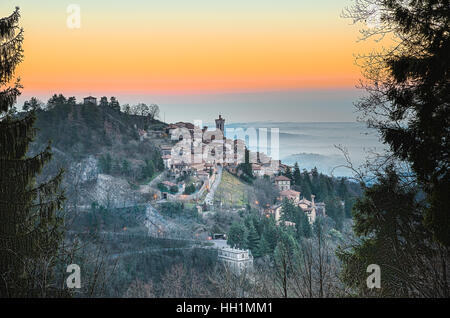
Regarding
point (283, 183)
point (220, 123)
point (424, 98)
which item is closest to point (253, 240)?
→ point (283, 183)

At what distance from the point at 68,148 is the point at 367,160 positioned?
158 ft

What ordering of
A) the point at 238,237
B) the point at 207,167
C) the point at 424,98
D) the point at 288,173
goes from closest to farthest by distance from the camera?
the point at 424,98 → the point at 238,237 → the point at 288,173 → the point at 207,167

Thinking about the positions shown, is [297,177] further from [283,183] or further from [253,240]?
[253,240]

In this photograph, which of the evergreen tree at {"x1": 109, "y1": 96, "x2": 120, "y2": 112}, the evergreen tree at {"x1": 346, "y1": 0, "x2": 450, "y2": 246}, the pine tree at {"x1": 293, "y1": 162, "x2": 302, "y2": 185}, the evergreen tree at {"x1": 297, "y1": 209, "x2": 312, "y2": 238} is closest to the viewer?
the evergreen tree at {"x1": 346, "y1": 0, "x2": 450, "y2": 246}

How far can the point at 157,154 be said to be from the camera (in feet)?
150

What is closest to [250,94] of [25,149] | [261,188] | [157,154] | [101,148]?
[261,188]

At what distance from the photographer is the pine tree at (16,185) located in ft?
13.0

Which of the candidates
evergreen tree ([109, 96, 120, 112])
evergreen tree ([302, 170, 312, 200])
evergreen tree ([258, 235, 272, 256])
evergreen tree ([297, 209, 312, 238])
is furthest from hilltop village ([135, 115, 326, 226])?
evergreen tree ([258, 235, 272, 256])

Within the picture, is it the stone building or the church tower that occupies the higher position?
the church tower

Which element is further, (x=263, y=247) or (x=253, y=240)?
(x=253, y=240)

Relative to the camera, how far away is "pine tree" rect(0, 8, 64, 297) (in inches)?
156

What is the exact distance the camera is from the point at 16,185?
13.8ft

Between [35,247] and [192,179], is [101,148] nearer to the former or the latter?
[192,179]

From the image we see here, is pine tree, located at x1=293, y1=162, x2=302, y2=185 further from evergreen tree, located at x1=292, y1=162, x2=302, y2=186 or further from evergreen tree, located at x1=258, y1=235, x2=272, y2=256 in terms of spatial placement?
evergreen tree, located at x1=258, y1=235, x2=272, y2=256
